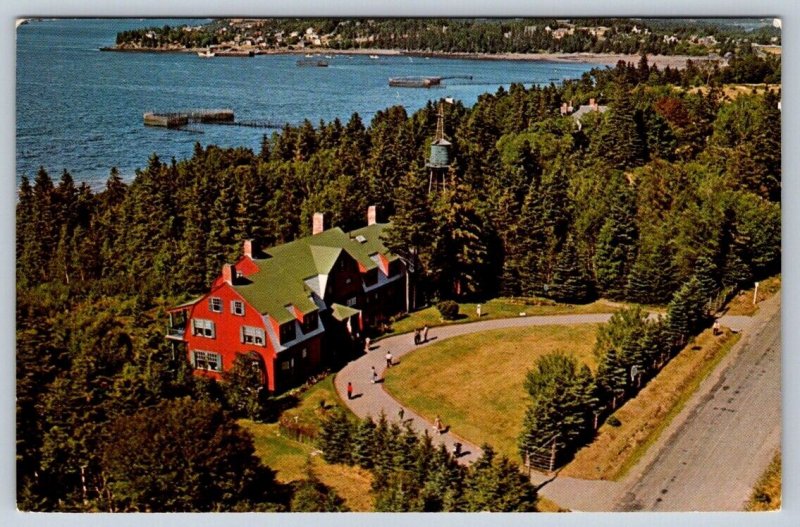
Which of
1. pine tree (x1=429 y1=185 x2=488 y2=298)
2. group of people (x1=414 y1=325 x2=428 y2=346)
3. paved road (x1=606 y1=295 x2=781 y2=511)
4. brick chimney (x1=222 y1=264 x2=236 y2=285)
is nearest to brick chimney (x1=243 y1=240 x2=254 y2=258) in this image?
brick chimney (x1=222 y1=264 x2=236 y2=285)

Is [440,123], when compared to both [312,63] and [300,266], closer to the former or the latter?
[312,63]

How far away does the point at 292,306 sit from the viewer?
22.9 metres

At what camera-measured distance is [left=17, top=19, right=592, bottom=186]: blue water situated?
20.0m

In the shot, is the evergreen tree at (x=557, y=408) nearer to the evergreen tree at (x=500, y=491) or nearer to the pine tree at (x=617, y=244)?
the evergreen tree at (x=500, y=491)

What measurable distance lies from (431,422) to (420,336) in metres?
3.01

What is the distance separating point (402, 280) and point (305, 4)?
→ 8745 mm

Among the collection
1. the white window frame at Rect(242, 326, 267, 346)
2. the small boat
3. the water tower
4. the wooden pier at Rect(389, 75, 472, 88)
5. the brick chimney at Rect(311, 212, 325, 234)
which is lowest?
the white window frame at Rect(242, 326, 267, 346)

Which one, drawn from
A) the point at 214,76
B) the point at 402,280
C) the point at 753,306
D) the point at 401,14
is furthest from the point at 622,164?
the point at 214,76

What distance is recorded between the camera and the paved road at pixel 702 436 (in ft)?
64.1

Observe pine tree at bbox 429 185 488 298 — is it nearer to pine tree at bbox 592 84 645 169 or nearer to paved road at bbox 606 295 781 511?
pine tree at bbox 592 84 645 169

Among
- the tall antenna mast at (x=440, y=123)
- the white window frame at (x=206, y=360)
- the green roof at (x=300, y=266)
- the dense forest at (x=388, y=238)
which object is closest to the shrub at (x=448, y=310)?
the dense forest at (x=388, y=238)

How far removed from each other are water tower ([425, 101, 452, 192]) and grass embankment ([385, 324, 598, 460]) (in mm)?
4631

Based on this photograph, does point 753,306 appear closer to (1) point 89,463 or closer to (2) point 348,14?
(2) point 348,14

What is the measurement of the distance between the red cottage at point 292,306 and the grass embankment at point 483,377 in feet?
6.30
